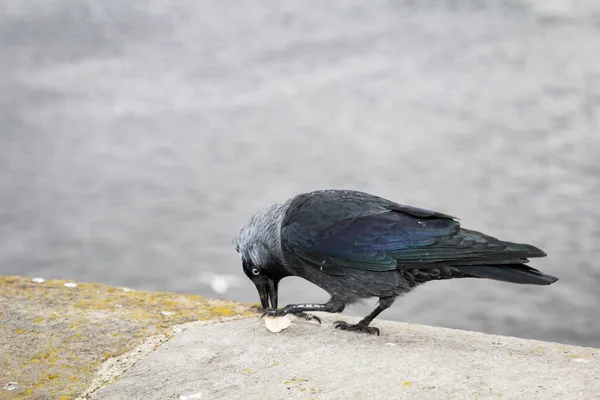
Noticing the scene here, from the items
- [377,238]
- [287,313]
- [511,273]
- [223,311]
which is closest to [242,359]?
[287,313]

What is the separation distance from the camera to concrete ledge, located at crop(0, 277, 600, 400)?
2.28 m

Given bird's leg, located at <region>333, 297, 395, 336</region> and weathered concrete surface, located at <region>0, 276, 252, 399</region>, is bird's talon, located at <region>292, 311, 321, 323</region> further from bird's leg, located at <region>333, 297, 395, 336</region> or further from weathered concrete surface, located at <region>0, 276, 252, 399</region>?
weathered concrete surface, located at <region>0, 276, 252, 399</region>

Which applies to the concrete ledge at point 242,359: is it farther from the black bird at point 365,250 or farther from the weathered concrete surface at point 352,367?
the black bird at point 365,250

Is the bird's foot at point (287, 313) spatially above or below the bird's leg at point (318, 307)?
below

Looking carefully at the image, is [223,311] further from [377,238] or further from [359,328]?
[377,238]

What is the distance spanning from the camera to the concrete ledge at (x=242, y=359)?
2275 millimetres

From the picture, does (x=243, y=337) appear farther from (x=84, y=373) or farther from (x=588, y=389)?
(x=588, y=389)

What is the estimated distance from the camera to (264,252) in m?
3.28

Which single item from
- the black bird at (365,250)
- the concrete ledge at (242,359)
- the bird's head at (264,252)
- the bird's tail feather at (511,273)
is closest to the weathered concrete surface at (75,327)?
the concrete ledge at (242,359)

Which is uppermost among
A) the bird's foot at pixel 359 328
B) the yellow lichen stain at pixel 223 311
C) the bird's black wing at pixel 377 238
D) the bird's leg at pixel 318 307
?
the bird's black wing at pixel 377 238

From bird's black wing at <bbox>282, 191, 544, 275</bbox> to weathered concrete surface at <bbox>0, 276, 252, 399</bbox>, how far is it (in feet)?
1.51

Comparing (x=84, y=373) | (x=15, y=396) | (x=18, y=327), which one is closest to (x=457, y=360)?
(x=84, y=373)

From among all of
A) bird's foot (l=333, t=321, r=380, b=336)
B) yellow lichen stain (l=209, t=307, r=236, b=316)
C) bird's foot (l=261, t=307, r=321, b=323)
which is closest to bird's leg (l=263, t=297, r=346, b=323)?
bird's foot (l=261, t=307, r=321, b=323)

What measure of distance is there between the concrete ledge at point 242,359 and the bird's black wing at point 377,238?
0.30 meters
